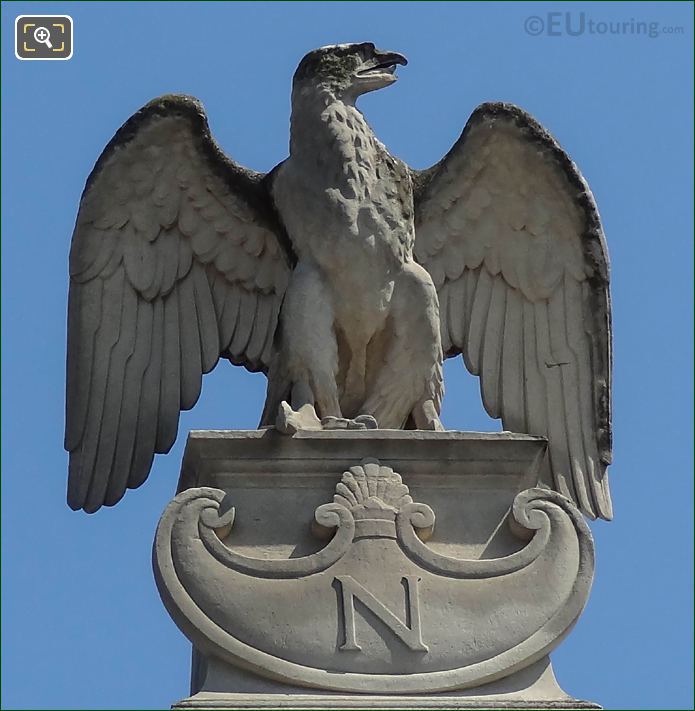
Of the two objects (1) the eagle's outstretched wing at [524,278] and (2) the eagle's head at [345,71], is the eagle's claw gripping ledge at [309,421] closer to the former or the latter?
(1) the eagle's outstretched wing at [524,278]

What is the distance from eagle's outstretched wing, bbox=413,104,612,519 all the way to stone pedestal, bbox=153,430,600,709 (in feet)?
3.64

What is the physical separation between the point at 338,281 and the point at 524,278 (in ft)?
3.94

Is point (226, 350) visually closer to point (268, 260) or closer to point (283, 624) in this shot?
point (268, 260)

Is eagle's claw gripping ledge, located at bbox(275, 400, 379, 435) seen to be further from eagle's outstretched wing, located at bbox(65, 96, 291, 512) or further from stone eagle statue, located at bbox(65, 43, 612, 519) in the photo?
eagle's outstretched wing, located at bbox(65, 96, 291, 512)

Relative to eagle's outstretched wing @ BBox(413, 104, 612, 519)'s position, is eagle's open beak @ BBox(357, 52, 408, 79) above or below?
above

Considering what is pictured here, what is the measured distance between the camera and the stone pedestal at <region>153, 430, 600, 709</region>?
11367 mm

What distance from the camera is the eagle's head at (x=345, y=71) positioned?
43.9ft

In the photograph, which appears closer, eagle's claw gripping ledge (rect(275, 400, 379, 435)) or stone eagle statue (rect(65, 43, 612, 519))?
eagle's claw gripping ledge (rect(275, 400, 379, 435))

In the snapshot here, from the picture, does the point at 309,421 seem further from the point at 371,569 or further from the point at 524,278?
the point at 524,278

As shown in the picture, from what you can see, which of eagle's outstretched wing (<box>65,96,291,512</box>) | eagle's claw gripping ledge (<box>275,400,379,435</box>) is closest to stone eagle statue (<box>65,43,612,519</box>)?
eagle's outstretched wing (<box>65,96,291,512</box>)

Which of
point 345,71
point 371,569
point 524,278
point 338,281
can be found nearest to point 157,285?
point 338,281

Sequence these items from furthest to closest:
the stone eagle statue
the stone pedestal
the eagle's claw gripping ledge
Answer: the stone eagle statue → the eagle's claw gripping ledge → the stone pedestal

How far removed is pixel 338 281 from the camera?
12883 millimetres

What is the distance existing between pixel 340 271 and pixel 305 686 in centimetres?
243
